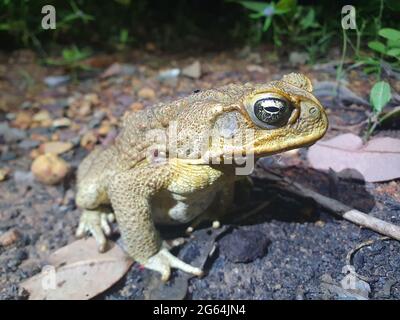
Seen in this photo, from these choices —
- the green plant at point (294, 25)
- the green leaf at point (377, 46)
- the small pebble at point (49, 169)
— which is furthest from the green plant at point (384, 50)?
the small pebble at point (49, 169)

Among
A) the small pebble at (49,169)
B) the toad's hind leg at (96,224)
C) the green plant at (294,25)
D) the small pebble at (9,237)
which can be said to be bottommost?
the small pebble at (9,237)

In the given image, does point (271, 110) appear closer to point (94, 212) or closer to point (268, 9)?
point (94, 212)

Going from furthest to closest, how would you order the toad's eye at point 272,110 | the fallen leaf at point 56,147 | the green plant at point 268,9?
the fallen leaf at point 56,147 → the green plant at point 268,9 → the toad's eye at point 272,110

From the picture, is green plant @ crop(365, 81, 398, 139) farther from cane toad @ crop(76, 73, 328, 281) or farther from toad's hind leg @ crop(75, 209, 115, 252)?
toad's hind leg @ crop(75, 209, 115, 252)

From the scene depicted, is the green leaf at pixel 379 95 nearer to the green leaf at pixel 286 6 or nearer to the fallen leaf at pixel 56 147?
the green leaf at pixel 286 6

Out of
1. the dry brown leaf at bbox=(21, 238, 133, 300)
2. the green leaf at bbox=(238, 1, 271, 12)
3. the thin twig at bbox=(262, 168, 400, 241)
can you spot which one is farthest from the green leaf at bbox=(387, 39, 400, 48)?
the dry brown leaf at bbox=(21, 238, 133, 300)

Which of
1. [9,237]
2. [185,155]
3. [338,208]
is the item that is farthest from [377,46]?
[9,237]
